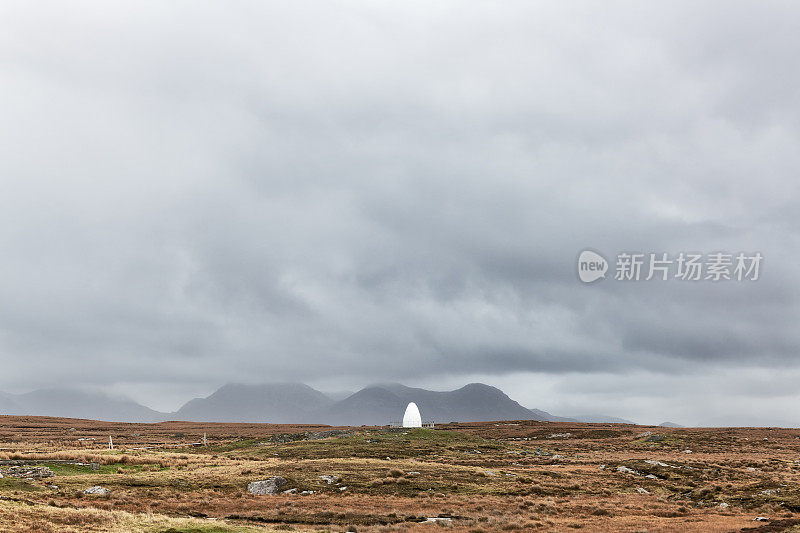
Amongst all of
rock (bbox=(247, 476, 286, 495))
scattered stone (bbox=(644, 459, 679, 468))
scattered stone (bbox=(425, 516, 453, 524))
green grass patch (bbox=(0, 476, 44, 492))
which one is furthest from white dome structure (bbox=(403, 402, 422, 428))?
scattered stone (bbox=(425, 516, 453, 524))

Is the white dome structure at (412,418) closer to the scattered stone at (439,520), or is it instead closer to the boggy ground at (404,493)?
the boggy ground at (404,493)

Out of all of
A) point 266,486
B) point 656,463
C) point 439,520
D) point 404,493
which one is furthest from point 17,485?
point 656,463

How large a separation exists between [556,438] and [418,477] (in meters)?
79.1

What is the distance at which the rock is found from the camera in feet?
173

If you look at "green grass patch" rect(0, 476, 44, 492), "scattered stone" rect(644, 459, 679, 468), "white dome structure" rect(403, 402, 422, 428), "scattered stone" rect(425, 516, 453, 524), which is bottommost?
"white dome structure" rect(403, 402, 422, 428)

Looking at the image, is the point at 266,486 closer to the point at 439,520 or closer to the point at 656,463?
the point at 439,520

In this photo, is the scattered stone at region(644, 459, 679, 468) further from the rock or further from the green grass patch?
the green grass patch

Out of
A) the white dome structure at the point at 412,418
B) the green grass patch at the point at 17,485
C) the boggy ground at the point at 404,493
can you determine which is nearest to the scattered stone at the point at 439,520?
the boggy ground at the point at 404,493

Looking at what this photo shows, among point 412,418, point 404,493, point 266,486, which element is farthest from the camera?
point 412,418

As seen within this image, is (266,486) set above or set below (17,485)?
below

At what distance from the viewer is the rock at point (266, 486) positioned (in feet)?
173

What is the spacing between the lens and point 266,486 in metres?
53.5

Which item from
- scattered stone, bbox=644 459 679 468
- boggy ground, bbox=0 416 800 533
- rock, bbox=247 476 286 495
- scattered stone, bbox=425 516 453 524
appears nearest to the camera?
boggy ground, bbox=0 416 800 533

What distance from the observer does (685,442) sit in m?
111
